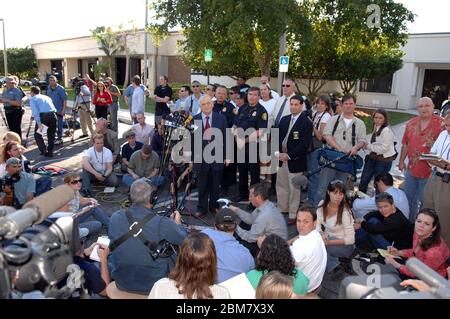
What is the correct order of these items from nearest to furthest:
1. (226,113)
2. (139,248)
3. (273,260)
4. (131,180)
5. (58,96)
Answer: (273,260) < (139,248) < (131,180) < (226,113) < (58,96)

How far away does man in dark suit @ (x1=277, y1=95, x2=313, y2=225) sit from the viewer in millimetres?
5488

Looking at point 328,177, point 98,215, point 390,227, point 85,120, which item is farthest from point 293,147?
point 85,120

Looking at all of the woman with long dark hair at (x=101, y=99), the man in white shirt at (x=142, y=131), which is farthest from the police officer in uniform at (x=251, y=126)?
the woman with long dark hair at (x=101, y=99)

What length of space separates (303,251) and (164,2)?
42.5 ft

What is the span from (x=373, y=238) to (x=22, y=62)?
54526 millimetres

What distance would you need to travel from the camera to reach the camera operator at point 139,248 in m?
3.02

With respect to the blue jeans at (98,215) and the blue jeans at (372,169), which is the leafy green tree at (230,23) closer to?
the blue jeans at (372,169)

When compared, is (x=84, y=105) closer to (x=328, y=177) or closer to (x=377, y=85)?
(x=328, y=177)

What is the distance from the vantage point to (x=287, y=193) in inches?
231

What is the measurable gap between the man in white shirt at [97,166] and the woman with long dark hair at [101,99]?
3.92m

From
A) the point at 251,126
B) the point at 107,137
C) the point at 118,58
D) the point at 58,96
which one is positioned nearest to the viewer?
the point at 251,126

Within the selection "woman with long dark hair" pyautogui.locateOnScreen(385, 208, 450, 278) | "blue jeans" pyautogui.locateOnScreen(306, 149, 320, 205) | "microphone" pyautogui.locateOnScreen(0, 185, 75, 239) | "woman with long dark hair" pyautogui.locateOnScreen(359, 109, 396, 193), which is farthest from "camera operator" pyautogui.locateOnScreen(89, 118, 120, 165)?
"microphone" pyautogui.locateOnScreen(0, 185, 75, 239)

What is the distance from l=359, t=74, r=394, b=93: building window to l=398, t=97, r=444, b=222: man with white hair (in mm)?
20704
